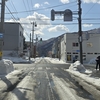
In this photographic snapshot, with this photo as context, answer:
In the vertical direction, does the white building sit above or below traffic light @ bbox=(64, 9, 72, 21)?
below

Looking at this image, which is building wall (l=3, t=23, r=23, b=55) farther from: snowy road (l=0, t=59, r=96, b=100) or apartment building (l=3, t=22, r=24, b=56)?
snowy road (l=0, t=59, r=96, b=100)

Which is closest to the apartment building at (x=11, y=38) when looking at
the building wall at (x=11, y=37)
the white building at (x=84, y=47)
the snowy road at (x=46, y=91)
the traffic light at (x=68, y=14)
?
the building wall at (x=11, y=37)

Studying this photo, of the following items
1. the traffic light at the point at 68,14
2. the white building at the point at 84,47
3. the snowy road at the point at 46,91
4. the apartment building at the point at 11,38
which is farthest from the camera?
the apartment building at the point at 11,38

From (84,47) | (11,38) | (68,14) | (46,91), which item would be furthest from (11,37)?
(46,91)

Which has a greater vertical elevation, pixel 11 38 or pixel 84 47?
pixel 11 38

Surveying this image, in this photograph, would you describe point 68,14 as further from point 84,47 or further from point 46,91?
point 84,47

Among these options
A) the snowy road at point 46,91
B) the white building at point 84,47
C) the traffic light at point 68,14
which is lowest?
the snowy road at point 46,91

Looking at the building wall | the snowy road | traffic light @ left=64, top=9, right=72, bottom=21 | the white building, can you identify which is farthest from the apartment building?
the snowy road

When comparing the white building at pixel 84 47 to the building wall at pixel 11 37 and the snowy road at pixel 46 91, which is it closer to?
the building wall at pixel 11 37

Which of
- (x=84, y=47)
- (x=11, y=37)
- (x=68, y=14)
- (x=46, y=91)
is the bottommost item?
(x=46, y=91)

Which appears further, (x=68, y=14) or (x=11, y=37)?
(x=11, y=37)

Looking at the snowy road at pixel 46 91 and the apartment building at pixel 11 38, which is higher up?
the apartment building at pixel 11 38

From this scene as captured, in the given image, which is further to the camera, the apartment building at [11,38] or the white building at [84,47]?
the apartment building at [11,38]

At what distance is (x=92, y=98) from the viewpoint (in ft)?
27.2
